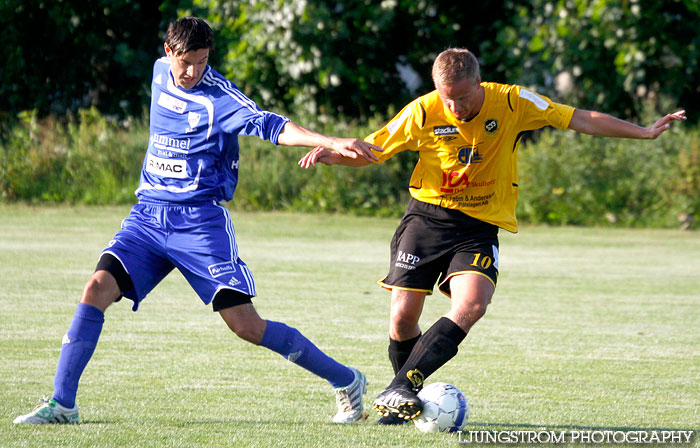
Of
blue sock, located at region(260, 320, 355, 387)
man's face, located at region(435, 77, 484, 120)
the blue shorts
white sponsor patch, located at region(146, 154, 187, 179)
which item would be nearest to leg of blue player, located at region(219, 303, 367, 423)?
blue sock, located at region(260, 320, 355, 387)

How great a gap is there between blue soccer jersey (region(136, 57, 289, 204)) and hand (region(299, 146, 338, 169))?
417 mm

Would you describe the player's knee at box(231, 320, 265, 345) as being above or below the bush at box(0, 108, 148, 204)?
above

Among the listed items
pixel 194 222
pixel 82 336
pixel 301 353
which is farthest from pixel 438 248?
pixel 82 336

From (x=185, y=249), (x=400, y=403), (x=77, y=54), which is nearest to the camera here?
(x=400, y=403)

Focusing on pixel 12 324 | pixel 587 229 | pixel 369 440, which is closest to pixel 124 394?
pixel 369 440

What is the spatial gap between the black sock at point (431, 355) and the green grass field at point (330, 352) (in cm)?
25

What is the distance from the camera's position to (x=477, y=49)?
24.8 meters

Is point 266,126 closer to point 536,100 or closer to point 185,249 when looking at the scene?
point 185,249

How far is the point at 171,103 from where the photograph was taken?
5.32m

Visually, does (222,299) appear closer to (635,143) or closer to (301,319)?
(301,319)

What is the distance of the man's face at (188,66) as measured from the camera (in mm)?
5141

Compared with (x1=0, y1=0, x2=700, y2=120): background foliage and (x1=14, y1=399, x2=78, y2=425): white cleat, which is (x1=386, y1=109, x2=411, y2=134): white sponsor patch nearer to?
(x1=14, y1=399, x2=78, y2=425): white cleat

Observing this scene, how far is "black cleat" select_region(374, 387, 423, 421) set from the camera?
4.93 m

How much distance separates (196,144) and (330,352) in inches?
99.9
